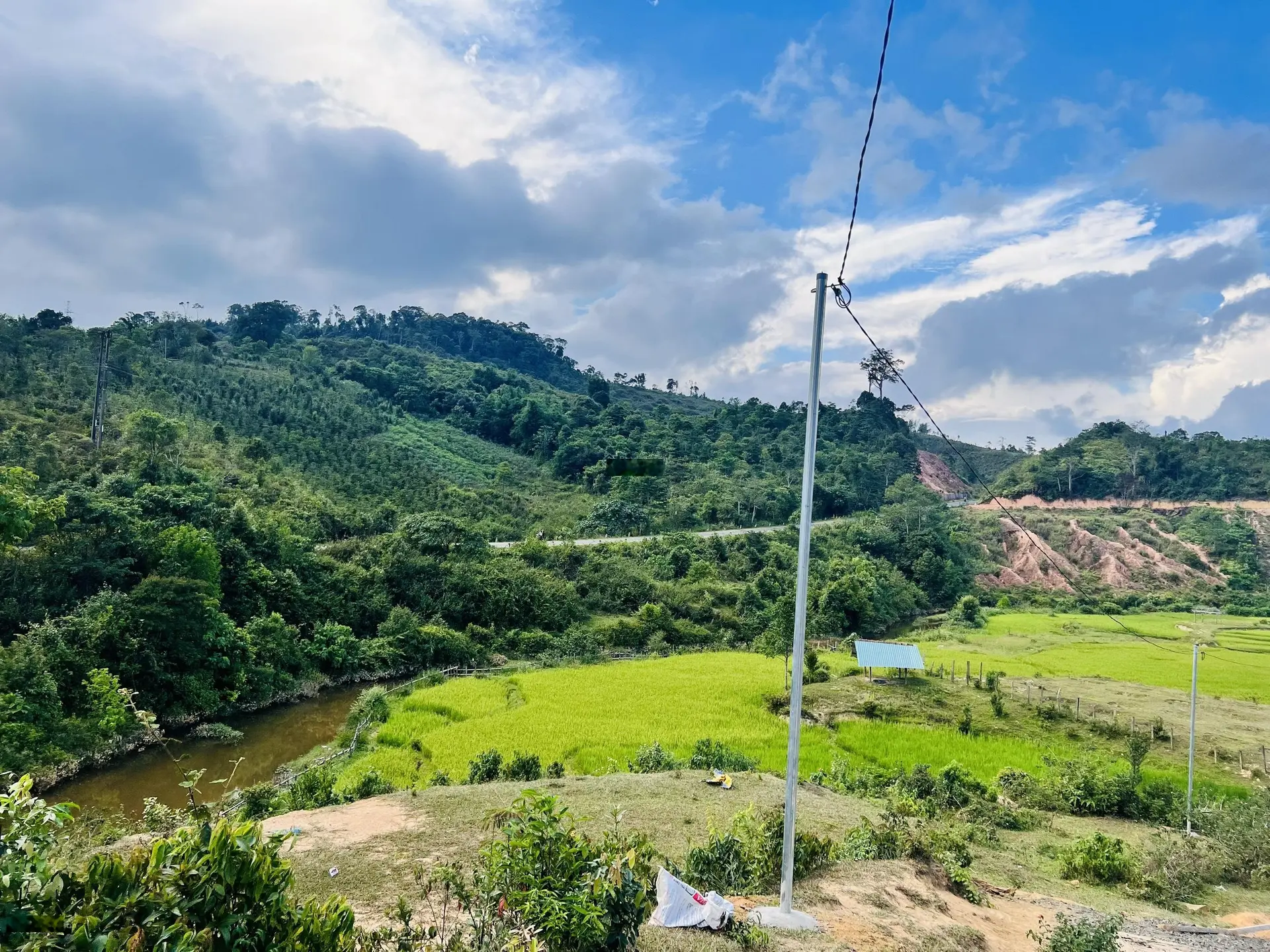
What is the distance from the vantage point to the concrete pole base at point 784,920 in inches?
271

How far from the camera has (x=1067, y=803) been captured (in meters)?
14.6

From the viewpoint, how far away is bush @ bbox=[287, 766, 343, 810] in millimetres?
12180

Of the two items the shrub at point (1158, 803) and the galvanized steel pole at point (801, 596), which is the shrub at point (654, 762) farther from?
the shrub at point (1158, 803)

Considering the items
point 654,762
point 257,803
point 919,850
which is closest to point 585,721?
point 654,762

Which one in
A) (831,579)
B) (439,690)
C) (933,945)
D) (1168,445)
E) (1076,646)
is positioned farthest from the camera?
(1168,445)

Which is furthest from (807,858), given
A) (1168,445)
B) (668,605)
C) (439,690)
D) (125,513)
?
(1168,445)

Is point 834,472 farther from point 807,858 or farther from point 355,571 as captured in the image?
point 807,858

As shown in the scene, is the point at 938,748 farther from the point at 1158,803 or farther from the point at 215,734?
the point at 215,734

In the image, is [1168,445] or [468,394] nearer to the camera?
[468,394]

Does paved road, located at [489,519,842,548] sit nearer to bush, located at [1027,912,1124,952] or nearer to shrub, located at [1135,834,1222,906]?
shrub, located at [1135,834,1222,906]

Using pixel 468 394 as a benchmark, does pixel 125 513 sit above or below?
below

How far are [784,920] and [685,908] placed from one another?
1066 millimetres

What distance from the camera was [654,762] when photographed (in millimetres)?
15047

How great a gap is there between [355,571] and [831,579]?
27048 mm
